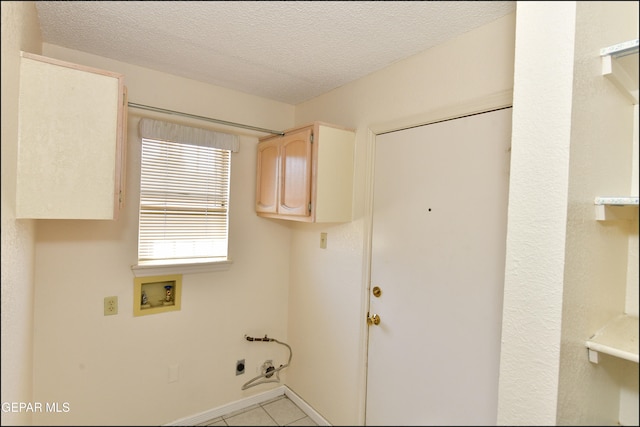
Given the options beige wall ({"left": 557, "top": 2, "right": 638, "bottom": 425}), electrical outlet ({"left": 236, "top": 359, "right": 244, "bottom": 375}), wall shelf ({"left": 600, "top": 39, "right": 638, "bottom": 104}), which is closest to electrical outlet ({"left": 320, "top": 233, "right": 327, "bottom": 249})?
electrical outlet ({"left": 236, "top": 359, "right": 244, "bottom": 375})

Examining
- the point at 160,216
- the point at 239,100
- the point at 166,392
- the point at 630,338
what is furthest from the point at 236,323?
the point at 630,338

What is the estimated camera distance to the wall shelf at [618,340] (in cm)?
60

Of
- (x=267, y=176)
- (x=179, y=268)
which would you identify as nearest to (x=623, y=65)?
(x=267, y=176)

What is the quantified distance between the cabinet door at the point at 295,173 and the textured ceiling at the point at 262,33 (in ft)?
0.81

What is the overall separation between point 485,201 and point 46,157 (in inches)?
51.2

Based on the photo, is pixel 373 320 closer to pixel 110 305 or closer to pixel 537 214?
pixel 537 214

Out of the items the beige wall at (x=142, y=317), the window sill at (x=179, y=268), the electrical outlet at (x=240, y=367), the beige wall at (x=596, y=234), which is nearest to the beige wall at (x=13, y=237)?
the beige wall at (x=142, y=317)

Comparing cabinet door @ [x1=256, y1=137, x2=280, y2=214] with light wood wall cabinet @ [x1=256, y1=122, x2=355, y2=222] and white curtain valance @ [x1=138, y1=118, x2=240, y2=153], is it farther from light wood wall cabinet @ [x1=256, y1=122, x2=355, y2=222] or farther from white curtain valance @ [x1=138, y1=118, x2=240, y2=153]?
white curtain valance @ [x1=138, y1=118, x2=240, y2=153]

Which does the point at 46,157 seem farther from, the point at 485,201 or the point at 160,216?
the point at 485,201

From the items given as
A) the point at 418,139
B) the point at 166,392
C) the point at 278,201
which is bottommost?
the point at 166,392

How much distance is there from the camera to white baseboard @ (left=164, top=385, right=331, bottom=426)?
44.5 inches

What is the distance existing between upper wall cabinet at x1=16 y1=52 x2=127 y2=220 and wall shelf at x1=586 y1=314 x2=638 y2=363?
51.9 inches

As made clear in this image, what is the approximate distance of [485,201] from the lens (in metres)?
0.94

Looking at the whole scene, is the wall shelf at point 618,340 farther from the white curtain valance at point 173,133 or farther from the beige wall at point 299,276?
the white curtain valance at point 173,133
